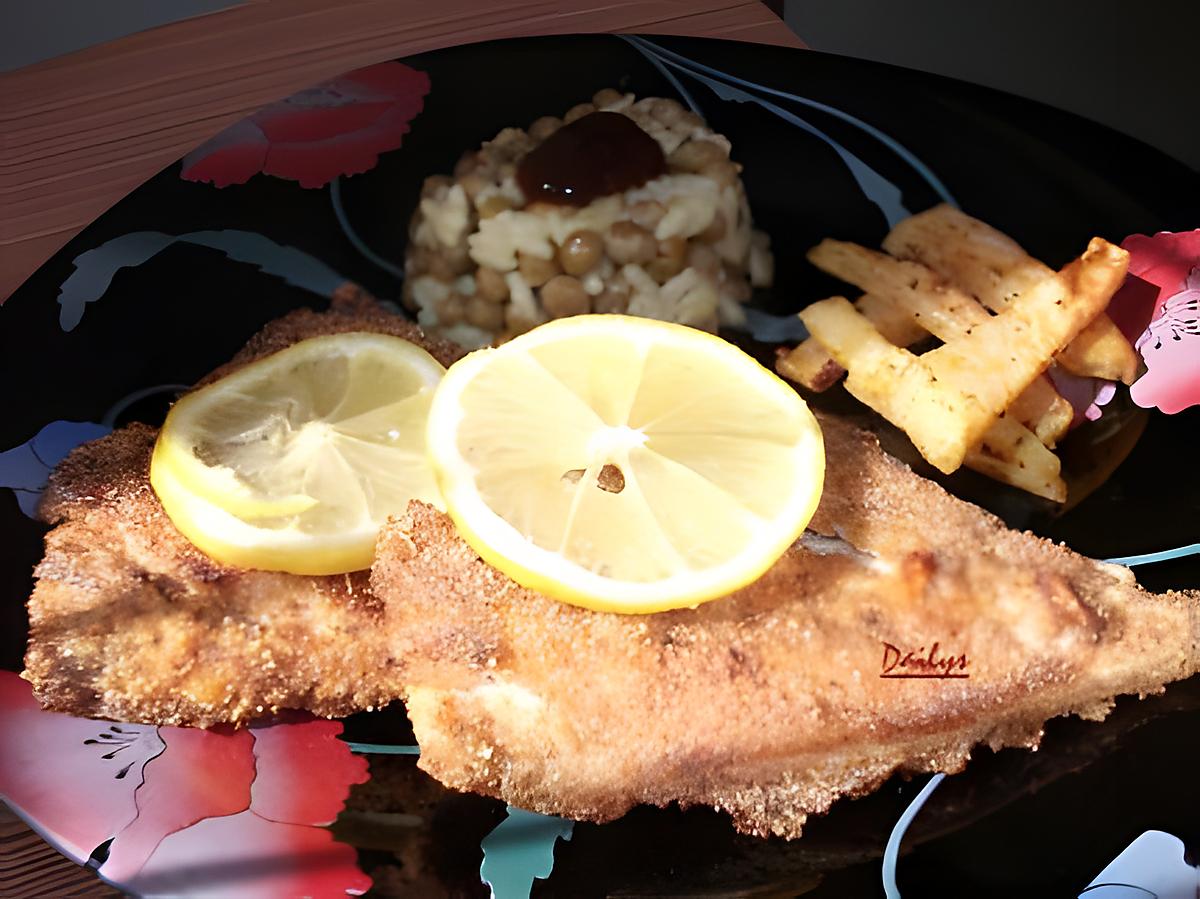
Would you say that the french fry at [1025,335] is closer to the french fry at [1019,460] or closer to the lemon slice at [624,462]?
the french fry at [1019,460]

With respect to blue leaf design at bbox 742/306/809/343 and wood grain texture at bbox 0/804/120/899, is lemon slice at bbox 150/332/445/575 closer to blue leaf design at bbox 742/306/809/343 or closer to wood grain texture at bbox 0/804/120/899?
wood grain texture at bbox 0/804/120/899

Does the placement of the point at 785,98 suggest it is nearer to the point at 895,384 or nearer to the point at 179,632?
the point at 895,384

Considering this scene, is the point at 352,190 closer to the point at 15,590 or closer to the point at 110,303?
the point at 110,303

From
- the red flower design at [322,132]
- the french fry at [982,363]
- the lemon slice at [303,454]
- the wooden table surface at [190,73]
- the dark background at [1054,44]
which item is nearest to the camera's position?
the lemon slice at [303,454]

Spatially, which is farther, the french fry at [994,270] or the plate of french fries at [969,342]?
the french fry at [994,270]

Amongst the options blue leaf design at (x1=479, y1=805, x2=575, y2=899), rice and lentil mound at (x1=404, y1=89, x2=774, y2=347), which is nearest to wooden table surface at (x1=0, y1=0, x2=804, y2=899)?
rice and lentil mound at (x1=404, y1=89, x2=774, y2=347)

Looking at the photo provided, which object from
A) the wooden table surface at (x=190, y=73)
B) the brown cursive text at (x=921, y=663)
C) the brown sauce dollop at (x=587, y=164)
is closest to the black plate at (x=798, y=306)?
the brown cursive text at (x=921, y=663)

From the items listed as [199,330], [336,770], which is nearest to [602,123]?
[199,330]
